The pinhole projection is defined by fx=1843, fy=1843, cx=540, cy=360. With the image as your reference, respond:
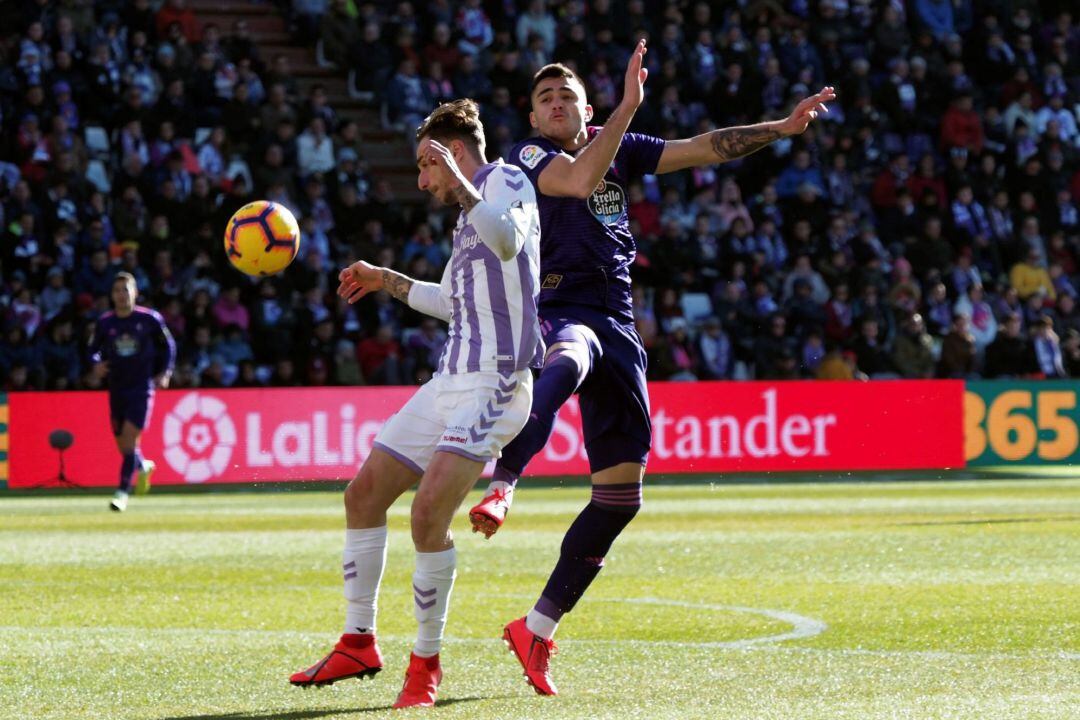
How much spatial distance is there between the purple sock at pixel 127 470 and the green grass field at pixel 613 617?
71 cm

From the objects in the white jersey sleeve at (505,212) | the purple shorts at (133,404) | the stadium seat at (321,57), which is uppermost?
the stadium seat at (321,57)

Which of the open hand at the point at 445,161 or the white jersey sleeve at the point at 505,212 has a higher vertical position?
the open hand at the point at 445,161

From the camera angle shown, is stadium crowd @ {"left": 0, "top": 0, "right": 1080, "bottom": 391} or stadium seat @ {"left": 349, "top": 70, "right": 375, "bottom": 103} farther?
stadium seat @ {"left": 349, "top": 70, "right": 375, "bottom": 103}

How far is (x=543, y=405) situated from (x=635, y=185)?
1855 cm

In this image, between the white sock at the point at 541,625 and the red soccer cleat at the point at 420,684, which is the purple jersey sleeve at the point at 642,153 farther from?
the red soccer cleat at the point at 420,684

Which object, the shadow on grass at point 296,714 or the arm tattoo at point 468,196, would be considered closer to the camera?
the shadow on grass at point 296,714

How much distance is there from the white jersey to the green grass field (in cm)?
118

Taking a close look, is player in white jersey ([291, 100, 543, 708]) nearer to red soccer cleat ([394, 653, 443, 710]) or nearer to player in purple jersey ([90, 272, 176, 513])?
red soccer cleat ([394, 653, 443, 710])

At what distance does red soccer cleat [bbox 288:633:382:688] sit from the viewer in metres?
6.37

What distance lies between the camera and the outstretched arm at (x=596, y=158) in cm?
651

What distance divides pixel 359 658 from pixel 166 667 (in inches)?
49.5

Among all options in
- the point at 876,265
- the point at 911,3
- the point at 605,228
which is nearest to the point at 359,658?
the point at 605,228

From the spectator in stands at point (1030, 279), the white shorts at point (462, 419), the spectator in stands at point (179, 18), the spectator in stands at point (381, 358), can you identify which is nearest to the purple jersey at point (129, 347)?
the spectator in stands at point (381, 358)

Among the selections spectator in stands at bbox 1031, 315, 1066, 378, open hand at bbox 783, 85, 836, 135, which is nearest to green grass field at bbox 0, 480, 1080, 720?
open hand at bbox 783, 85, 836, 135
